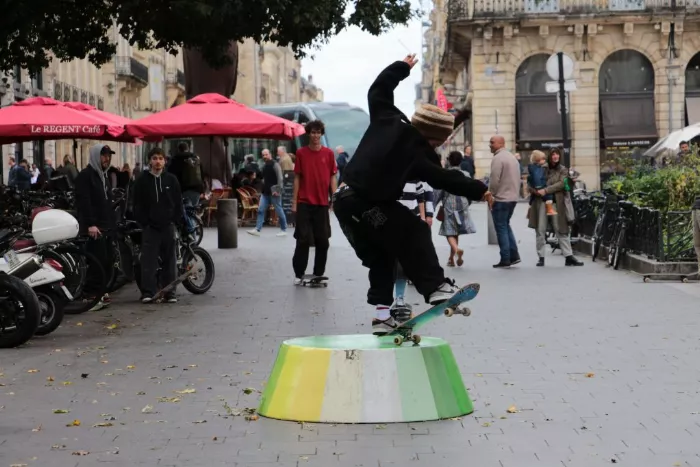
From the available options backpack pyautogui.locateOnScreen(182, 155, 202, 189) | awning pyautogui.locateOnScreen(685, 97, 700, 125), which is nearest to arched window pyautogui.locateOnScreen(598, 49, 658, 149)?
awning pyautogui.locateOnScreen(685, 97, 700, 125)

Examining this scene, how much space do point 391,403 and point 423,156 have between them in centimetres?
163

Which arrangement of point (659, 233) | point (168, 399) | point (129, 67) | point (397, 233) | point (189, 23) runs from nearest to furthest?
point (168, 399)
point (397, 233)
point (659, 233)
point (189, 23)
point (129, 67)

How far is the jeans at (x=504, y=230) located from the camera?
18359 millimetres

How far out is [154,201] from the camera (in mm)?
14172

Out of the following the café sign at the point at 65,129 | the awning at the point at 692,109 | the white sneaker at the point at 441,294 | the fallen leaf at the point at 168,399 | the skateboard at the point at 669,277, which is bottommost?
the fallen leaf at the point at 168,399

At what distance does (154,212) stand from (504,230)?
5.82 m

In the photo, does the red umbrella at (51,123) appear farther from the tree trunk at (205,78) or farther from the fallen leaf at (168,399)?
the fallen leaf at (168,399)

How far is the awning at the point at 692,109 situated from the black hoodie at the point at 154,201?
3506 centimetres

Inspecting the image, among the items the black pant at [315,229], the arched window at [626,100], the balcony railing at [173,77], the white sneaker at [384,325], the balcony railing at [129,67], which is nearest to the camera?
the white sneaker at [384,325]

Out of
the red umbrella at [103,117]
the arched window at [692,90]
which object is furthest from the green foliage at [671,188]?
the arched window at [692,90]

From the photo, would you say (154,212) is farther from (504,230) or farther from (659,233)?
(659,233)

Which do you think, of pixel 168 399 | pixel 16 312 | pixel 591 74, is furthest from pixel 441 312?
pixel 591 74

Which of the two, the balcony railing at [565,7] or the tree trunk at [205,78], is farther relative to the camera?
the balcony railing at [565,7]

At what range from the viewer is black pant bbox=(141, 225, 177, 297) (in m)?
14.2
